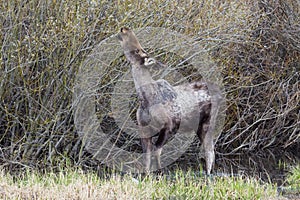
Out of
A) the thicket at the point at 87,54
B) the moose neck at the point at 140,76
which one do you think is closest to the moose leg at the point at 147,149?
the moose neck at the point at 140,76

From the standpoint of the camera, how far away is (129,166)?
801cm

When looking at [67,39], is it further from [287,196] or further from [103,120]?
[287,196]

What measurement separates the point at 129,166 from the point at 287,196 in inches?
89.6

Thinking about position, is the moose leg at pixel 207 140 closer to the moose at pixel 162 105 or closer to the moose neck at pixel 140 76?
the moose at pixel 162 105

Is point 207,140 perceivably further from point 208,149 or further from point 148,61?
point 148,61

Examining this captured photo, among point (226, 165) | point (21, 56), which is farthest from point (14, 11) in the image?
point (226, 165)

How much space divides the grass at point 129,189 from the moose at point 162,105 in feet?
1.85

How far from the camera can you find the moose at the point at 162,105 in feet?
21.8

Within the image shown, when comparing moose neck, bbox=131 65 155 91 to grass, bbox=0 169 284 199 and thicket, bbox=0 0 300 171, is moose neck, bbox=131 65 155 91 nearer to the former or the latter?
thicket, bbox=0 0 300 171

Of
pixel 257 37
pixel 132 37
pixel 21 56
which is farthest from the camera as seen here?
pixel 257 37

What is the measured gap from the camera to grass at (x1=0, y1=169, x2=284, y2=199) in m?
5.84

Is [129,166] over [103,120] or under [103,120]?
under

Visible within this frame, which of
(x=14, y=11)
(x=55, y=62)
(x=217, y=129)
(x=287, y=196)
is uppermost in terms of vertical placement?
(x=14, y=11)

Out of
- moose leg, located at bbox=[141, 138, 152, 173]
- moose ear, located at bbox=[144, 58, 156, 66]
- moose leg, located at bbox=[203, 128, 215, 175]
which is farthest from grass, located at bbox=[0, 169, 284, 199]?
moose ear, located at bbox=[144, 58, 156, 66]
